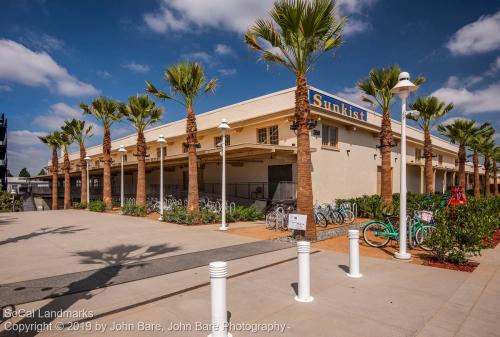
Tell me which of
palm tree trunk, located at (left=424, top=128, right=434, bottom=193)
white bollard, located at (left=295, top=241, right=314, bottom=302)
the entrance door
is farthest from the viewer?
palm tree trunk, located at (left=424, top=128, right=434, bottom=193)

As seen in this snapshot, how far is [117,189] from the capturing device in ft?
126

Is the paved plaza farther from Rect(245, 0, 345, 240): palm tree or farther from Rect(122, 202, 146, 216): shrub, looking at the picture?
Rect(122, 202, 146, 216): shrub

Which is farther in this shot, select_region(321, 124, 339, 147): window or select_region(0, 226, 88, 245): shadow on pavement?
select_region(321, 124, 339, 147): window

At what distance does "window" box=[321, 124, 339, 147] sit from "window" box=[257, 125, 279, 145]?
280 cm

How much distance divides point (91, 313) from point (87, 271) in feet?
8.51

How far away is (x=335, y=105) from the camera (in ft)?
64.7

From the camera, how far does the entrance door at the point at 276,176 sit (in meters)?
18.4

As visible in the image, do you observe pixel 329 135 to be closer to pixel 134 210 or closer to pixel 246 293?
pixel 134 210

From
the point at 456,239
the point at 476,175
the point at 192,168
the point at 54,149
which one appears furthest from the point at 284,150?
the point at 54,149

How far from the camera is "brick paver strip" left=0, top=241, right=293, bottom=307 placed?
5.50 meters

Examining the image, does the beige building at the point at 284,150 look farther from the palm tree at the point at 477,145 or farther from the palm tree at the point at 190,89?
the palm tree at the point at 477,145


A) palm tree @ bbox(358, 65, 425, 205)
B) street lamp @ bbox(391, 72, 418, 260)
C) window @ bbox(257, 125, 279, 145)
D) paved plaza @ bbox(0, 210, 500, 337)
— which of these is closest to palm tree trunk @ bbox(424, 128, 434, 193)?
palm tree @ bbox(358, 65, 425, 205)

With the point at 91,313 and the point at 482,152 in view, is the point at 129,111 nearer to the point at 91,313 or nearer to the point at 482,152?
the point at 91,313

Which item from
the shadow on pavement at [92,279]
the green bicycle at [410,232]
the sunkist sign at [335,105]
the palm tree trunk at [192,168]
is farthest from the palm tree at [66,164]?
the green bicycle at [410,232]
